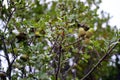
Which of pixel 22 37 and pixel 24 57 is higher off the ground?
pixel 22 37

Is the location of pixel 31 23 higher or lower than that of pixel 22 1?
lower

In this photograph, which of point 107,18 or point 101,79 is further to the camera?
point 101,79

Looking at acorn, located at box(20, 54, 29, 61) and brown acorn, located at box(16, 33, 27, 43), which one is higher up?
brown acorn, located at box(16, 33, 27, 43)

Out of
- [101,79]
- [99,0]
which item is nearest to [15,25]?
[99,0]

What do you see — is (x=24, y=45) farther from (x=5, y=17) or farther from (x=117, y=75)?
(x=117, y=75)

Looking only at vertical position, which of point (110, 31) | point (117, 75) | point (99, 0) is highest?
point (99, 0)

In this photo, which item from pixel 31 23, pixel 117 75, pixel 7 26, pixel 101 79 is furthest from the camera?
pixel 117 75

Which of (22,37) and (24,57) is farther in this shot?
(22,37)

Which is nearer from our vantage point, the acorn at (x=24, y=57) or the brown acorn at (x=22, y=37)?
the acorn at (x=24, y=57)

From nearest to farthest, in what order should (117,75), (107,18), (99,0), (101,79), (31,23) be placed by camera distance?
(31,23) < (99,0) < (107,18) < (101,79) < (117,75)

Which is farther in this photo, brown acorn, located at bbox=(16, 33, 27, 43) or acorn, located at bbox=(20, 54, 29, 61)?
brown acorn, located at bbox=(16, 33, 27, 43)

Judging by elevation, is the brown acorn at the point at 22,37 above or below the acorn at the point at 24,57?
above

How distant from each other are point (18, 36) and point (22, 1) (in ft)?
1.07

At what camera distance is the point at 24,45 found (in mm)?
2447
